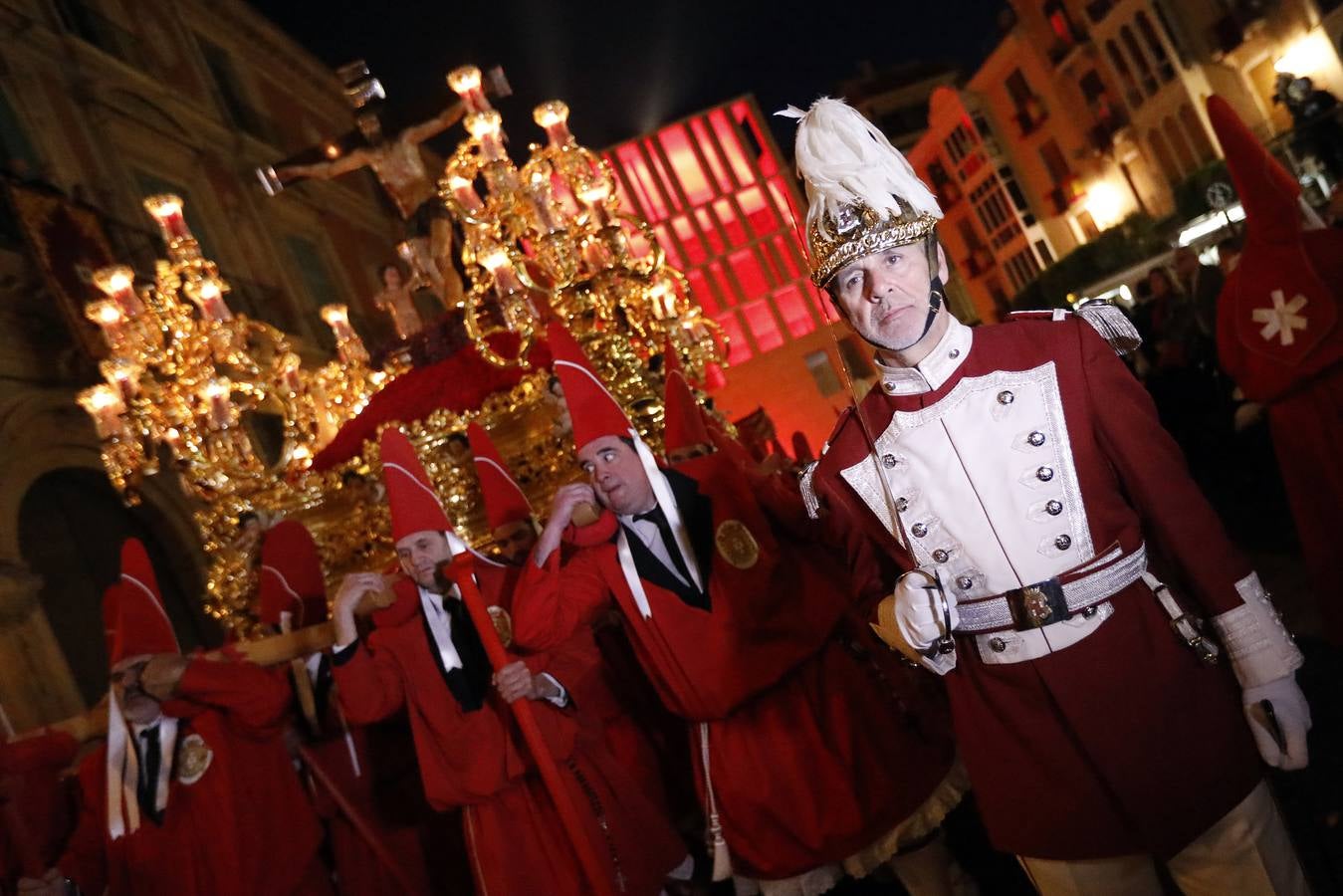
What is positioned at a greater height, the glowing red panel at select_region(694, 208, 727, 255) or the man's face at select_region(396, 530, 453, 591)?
the glowing red panel at select_region(694, 208, 727, 255)

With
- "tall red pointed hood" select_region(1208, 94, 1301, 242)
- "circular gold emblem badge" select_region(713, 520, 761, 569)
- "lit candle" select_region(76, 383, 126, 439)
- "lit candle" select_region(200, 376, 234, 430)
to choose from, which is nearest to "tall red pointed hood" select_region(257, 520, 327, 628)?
"lit candle" select_region(200, 376, 234, 430)

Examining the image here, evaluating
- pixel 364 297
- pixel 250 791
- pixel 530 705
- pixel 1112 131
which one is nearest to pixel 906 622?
pixel 530 705

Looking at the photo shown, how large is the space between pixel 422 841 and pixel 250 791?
91 cm

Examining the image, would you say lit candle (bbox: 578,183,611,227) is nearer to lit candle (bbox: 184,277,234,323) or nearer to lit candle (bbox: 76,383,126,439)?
lit candle (bbox: 184,277,234,323)

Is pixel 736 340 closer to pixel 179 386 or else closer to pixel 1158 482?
pixel 179 386

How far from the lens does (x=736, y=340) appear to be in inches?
814

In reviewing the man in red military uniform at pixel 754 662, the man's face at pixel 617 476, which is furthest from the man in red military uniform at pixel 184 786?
the man's face at pixel 617 476

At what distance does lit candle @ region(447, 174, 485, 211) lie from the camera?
228 inches

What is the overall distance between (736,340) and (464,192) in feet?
49.6

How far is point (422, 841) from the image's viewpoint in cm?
432

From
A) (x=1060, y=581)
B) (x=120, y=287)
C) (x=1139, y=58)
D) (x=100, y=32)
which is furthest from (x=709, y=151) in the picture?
(x=1060, y=581)

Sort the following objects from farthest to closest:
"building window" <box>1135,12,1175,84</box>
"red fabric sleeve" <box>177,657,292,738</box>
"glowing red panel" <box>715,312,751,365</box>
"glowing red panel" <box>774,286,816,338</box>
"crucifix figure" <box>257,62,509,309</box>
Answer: "building window" <box>1135,12,1175,84</box> < "glowing red panel" <box>715,312,751,365</box> < "glowing red panel" <box>774,286,816,338</box> < "crucifix figure" <box>257,62,509,309</box> < "red fabric sleeve" <box>177,657,292,738</box>

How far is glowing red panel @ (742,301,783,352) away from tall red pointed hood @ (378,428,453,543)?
1582 cm

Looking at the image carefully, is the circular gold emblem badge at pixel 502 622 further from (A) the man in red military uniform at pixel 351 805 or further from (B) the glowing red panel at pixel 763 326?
(B) the glowing red panel at pixel 763 326
